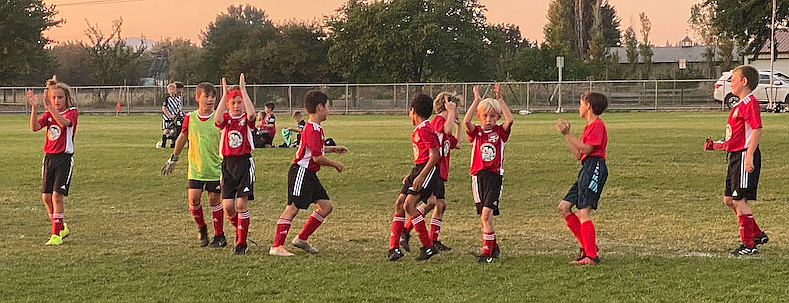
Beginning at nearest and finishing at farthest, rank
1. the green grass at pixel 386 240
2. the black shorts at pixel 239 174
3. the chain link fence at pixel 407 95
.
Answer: the green grass at pixel 386 240 < the black shorts at pixel 239 174 < the chain link fence at pixel 407 95

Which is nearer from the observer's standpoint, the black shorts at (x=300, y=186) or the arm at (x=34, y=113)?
the black shorts at (x=300, y=186)

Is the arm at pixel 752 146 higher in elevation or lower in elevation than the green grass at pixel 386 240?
higher

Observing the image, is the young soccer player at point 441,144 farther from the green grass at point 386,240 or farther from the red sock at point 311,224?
the red sock at point 311,224

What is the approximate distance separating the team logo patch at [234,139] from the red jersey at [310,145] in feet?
2.13

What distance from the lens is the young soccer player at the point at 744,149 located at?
7.48 metres

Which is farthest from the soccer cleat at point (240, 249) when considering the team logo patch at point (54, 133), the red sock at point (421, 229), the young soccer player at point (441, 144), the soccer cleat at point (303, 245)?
the team logo patch at point (54, 133)

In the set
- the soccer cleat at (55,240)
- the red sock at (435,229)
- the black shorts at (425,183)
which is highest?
the black shorts at (425,183)

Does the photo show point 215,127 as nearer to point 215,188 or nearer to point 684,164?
point 215,188

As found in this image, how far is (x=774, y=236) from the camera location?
8.59 m

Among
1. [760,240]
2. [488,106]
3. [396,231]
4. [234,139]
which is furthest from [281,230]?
[760,240]

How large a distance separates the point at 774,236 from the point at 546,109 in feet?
106

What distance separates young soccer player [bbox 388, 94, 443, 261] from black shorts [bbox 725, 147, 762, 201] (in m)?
2.71

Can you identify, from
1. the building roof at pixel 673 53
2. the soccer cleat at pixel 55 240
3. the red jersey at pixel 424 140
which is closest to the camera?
the red jersey at pixel 424 140

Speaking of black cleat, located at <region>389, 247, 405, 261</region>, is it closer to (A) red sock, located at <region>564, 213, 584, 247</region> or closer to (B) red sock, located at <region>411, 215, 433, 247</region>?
(B) red sock, located at <region>411, 215, 433, 247</region>
